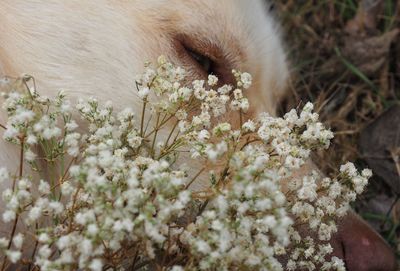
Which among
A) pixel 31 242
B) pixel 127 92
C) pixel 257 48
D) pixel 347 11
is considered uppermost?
pixel 347 11

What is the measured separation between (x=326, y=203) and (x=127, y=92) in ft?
2.55

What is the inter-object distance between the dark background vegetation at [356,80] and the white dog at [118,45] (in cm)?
82

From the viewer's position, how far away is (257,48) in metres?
2.86

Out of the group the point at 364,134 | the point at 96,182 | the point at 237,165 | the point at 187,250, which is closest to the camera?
the point at 96,182

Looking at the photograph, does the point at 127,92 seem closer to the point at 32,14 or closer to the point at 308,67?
the point at 32,14

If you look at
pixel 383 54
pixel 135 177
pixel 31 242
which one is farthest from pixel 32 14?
pixel 383 54

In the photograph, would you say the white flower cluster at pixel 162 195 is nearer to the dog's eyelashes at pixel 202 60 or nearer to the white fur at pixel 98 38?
the white fur at pixel 98 38

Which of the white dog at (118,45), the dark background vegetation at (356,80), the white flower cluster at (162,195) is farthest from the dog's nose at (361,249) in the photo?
the dark background vegetation at (356,80)

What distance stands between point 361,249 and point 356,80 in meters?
1.62

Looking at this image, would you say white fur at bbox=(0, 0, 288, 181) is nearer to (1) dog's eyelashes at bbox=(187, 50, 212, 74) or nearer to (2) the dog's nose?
(1) dog's eyelashes at bbox=(187, 50, 212, 74)

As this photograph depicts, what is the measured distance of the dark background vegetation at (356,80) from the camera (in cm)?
341

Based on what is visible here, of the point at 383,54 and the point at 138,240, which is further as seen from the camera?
the point at 383,54

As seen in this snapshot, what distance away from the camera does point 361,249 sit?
2.47m

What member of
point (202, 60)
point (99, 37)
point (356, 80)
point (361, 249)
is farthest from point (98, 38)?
point (356, 80)
